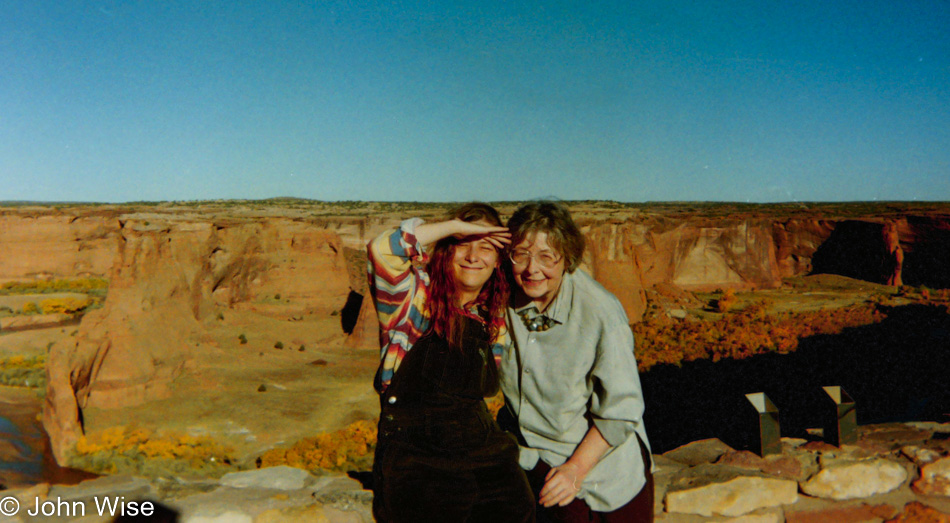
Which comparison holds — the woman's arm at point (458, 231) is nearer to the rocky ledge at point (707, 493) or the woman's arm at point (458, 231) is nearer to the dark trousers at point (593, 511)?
the dark trousers at point (593, 511)

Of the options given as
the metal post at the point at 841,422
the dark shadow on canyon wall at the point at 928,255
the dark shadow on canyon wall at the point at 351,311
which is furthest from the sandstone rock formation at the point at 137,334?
the dark shadow on canyon wall at the point at 928,255

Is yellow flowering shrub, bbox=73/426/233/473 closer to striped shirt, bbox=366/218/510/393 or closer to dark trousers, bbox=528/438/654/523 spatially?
striped shirt, bbox=366/218/510/393

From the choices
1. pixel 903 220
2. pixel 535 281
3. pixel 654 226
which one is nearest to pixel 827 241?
pixel 903 220

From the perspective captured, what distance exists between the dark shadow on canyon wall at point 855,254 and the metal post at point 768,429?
106ft

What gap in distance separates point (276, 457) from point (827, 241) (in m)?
34.2

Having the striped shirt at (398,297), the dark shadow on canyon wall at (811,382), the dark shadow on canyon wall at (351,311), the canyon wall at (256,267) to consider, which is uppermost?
the striped shirt at (398,297)

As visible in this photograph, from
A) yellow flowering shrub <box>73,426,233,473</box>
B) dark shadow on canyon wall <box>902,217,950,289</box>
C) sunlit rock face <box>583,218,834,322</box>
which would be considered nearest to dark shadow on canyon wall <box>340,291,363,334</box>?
yellow flowering shrub <box>73,426,233,473</box>

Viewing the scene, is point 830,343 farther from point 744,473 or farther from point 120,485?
point 120,485

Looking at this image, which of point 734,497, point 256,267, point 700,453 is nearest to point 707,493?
point 734,497

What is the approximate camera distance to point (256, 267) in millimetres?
20047

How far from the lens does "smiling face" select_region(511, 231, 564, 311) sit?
224cm

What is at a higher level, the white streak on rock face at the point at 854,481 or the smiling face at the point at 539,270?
the smiling face at the point at 539,270

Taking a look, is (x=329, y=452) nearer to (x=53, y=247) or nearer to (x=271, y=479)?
(x=271, y=479)

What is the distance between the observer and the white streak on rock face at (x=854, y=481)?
2900 millimetres
